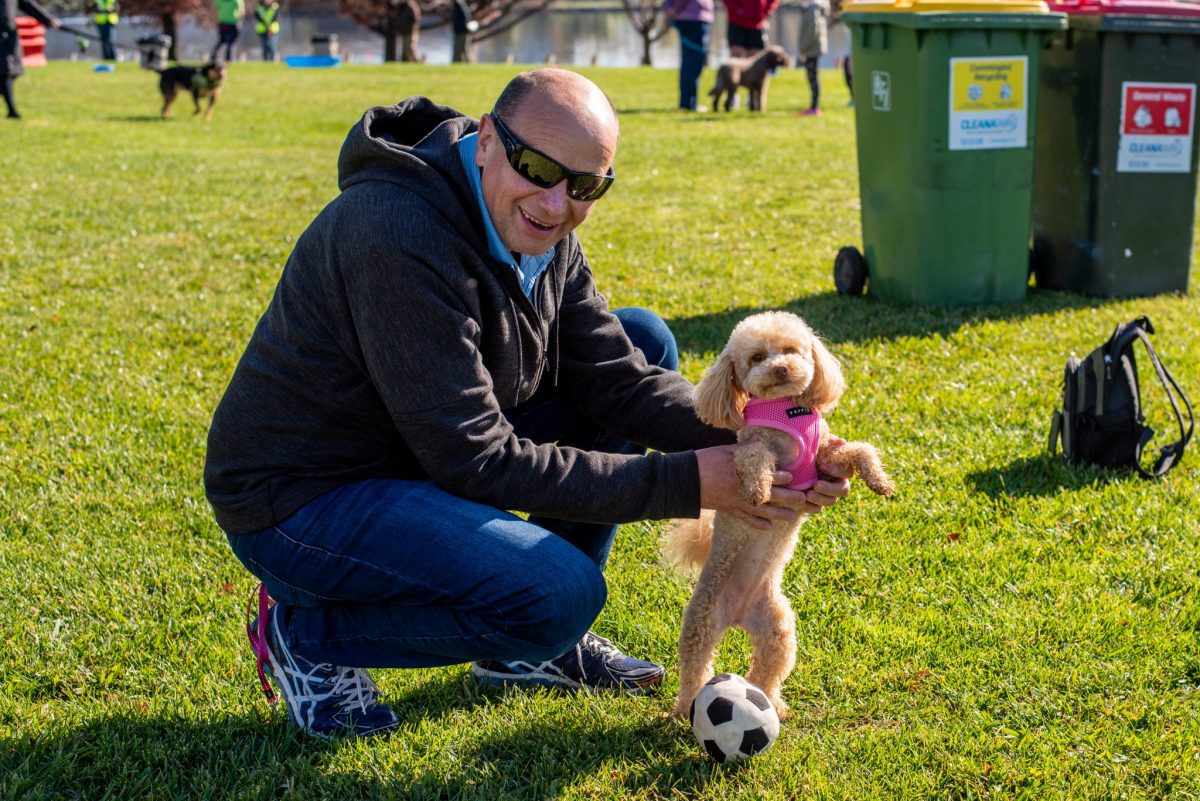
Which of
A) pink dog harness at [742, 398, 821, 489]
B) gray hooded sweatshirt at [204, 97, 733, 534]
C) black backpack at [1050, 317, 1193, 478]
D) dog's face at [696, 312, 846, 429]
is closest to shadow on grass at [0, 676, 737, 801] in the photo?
gray hooded sweatshirt at [204, 97, 733, 534]

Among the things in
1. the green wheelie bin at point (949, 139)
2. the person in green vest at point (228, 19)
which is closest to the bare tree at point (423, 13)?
the person in green vest at point (228, 19)

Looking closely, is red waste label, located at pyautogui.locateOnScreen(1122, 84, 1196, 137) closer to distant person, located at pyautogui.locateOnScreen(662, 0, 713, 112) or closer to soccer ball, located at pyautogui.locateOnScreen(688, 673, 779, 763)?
soccer ball, located at pyautogui.locateOnScreen(688, 673, 779, 763)

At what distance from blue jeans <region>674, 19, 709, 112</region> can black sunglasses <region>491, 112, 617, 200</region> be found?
1577 cm

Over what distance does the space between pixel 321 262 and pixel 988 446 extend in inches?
115

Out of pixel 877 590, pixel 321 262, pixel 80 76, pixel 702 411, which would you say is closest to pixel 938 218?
pixel 877 590

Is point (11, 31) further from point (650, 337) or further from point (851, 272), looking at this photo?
point (650, 337)

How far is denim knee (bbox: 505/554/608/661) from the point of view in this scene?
2.67m

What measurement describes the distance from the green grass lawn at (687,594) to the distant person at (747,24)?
12427 millimetres

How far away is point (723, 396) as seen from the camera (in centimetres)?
282

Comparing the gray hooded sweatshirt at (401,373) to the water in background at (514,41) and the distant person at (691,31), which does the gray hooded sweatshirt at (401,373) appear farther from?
the water in background at (514,41)

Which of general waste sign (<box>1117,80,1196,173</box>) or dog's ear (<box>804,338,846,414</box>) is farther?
general waste sign (<box>1117,80,1196,173</box>)

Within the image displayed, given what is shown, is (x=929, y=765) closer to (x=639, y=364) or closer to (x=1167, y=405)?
(x=639, y=364)

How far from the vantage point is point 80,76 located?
25.3 metres

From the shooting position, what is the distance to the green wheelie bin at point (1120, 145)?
6398 mm
